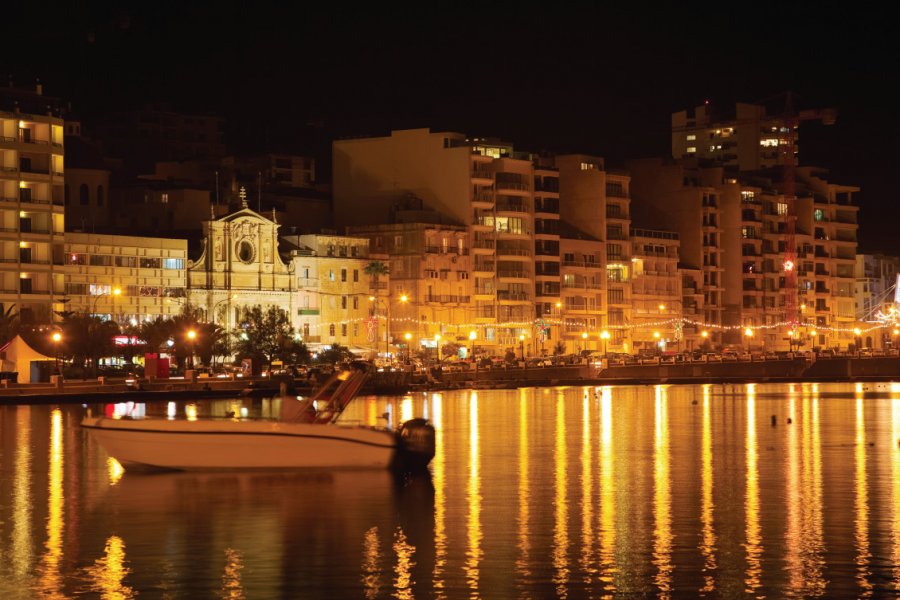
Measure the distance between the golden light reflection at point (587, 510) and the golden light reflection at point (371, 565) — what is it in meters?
3.78

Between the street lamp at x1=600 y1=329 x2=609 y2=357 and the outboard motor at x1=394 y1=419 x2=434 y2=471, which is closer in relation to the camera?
the outboard motor at x1=394 y1=419 x2=434 y2=471

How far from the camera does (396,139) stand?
149375mm

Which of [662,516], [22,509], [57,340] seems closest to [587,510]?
[662,516]

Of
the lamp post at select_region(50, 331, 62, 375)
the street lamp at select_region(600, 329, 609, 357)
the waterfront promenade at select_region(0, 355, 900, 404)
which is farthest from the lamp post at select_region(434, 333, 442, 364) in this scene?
the lamp post at select_region(50, 331, 62, 375)

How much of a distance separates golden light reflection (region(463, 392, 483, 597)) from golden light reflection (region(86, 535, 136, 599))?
6.07 m

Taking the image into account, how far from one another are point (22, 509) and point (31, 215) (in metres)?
77.9

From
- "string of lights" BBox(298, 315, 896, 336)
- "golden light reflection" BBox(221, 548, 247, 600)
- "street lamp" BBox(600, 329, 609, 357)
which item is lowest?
"golden light reflection" BBox(221, 548, 247, 600)

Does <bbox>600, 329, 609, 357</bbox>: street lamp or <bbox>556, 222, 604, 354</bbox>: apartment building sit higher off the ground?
<bbox>556, 222, 604, 354</bbox>: apartment building

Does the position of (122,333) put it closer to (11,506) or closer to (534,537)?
(11,506)

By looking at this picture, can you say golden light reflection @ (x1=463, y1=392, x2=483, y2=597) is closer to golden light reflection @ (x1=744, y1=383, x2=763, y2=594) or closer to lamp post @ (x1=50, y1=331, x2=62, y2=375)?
golden light reflection @ (x1=744, y1=383, x2=763, y2=594)

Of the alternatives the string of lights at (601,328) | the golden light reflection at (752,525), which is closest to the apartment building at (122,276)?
the string of lights at (601,328)

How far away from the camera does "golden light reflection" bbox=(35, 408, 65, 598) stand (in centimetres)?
2955

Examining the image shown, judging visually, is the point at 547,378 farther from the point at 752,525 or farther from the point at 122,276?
the point at 752,525

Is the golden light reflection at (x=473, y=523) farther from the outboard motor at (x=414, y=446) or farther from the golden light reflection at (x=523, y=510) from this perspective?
the outboard motor at (x=414, y=446)
